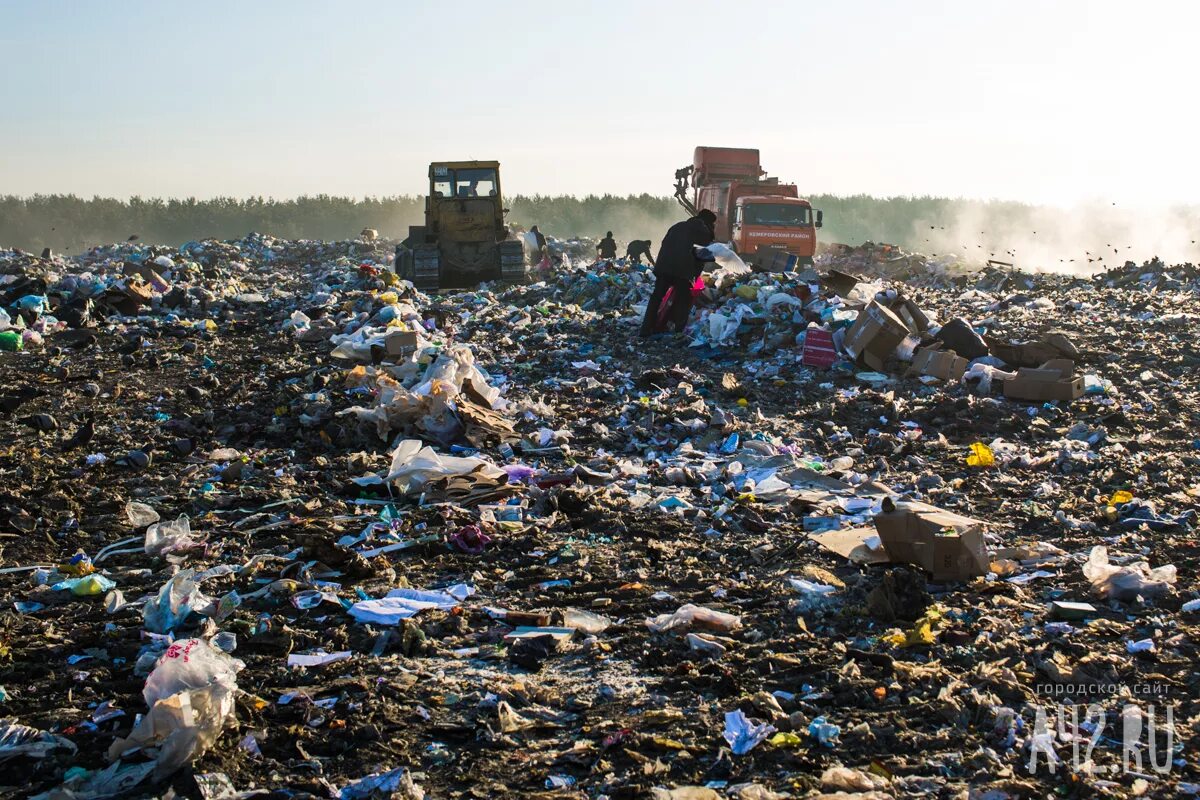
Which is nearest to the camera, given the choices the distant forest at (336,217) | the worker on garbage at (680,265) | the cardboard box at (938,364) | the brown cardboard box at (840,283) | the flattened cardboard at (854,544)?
the flattened cardboard at (854,544)

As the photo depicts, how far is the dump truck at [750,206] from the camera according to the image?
19594 millimetres

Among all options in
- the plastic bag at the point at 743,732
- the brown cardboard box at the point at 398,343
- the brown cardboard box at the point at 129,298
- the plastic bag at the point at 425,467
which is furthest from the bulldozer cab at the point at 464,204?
the plastic bag at the point at 743,732

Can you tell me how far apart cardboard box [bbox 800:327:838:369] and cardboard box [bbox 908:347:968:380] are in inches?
33.7

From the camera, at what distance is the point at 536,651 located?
366cm

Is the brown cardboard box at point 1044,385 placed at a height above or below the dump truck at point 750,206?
below

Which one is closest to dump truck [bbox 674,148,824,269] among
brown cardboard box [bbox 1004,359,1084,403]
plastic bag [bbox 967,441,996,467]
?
brown cardboard box [bbox 1004,359,1084,403]

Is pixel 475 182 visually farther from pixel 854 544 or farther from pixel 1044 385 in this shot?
pixel 854 544

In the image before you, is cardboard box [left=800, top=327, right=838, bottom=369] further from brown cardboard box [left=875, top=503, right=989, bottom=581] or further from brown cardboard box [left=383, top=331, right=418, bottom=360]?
brown cardboard box [left=875, top=503, right=989, bottom=581]

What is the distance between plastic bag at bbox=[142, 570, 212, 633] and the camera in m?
3.86

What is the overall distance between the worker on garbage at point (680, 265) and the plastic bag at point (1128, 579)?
738 centimetres

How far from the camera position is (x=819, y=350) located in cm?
1006

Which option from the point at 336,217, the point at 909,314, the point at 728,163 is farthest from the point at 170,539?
the point at 336,217

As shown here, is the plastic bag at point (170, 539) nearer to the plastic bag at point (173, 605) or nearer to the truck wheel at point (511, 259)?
the plastic bag at point (173, 605)

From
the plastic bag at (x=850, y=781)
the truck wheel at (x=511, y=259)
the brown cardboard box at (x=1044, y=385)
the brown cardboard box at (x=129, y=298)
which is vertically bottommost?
the plastic bag at (x=850, y=781)
